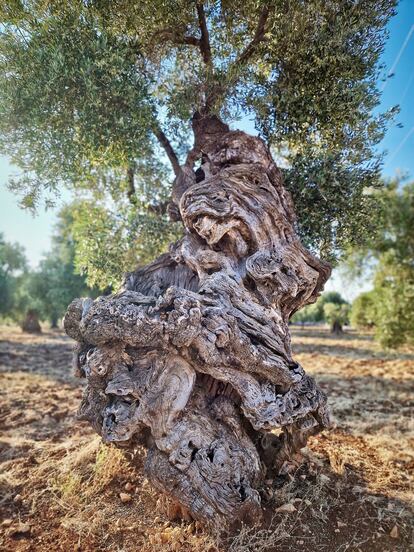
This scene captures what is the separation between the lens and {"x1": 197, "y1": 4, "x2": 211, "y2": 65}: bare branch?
591cm

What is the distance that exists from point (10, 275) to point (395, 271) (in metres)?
29.5

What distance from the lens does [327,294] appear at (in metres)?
50.7

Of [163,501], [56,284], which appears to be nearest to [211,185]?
[163,501]

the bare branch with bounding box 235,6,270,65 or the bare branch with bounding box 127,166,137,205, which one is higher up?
the bare branch with bounding box 235,6,270,65

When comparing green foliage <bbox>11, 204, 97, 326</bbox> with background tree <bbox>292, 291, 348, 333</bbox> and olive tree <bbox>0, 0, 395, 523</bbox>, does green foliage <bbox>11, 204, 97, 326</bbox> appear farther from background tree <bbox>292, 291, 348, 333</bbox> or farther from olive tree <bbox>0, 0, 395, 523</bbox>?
olive tree <bbox>0, 0, 395, 523</bbox>

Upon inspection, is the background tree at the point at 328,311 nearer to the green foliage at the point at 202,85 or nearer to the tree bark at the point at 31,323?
the green foliage at the point at 202,85

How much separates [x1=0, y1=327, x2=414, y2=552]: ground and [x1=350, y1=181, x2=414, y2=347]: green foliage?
6302 millimetres

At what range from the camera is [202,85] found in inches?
229

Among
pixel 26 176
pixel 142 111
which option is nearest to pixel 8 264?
pixel 26 176

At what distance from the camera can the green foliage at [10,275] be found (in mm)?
29125

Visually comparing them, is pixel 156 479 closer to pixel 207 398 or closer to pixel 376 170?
pixel 207 398

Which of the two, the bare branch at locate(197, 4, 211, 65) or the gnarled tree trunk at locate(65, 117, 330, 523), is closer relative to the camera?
the gnarled tree trunk at locate(65, 117, 330, 523)

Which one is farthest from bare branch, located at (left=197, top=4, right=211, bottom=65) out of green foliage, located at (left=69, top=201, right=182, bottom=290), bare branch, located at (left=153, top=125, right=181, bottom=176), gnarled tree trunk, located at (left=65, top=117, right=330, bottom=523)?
green foliage, located at (left=69, top=201, right=182, bottom=290)

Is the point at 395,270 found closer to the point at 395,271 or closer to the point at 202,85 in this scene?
the point at 395,271
